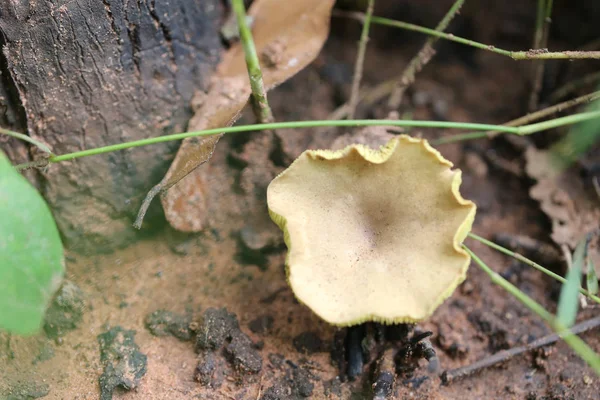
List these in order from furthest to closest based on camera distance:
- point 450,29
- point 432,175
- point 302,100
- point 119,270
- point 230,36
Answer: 1. point 450,29
2. point 302,100
3. point 230,36
4. point 119,270
5. point 432,175

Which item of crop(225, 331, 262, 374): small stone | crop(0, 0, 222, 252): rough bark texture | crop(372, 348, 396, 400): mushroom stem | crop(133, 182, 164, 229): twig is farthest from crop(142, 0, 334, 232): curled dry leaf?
crop(372, 348, 396, 400): mushroom stem

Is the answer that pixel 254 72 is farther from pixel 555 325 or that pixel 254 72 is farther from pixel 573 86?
pixel 573 86

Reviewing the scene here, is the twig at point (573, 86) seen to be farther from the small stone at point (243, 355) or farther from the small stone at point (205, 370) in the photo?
the small stone at point (205, 370)

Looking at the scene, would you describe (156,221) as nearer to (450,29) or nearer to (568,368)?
(568,368)

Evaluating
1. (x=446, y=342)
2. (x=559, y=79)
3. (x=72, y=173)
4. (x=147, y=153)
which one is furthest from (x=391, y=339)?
(x=559, y=79)

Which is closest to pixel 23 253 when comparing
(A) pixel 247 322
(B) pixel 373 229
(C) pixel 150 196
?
(C) pixel 150 196

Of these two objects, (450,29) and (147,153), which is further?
(450,29)
